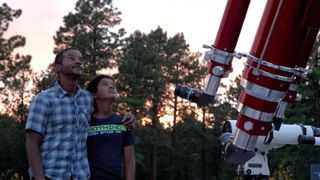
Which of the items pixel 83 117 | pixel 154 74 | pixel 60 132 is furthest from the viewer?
pixel 154 74

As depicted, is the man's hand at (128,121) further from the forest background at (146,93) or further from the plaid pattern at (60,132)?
the forest background at (146,93)

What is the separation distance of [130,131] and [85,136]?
449mm

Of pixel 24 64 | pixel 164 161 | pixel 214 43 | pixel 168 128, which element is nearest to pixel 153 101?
pixel 168 128

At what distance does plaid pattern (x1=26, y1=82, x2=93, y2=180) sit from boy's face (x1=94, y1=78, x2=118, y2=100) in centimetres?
38

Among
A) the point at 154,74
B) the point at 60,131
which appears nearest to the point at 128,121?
the point at 60,131

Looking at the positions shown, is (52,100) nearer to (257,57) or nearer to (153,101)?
(257,57)

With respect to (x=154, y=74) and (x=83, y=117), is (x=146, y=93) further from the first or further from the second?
(x=83, y=117)

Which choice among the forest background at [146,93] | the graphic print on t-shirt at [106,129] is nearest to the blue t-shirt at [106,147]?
the graphic print on t-shirt at [106,129]

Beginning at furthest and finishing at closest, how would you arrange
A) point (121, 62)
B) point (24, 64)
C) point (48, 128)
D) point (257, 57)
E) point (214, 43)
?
point (121, 62)
point (24, 64)
point (214, 43)
point (257, 57)
point (48, 128)

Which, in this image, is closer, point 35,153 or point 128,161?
point 35,153

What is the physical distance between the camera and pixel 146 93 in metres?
44.0

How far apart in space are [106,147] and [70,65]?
0.75m

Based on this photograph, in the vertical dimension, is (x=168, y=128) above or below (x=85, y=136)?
below

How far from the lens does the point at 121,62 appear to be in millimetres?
39812
